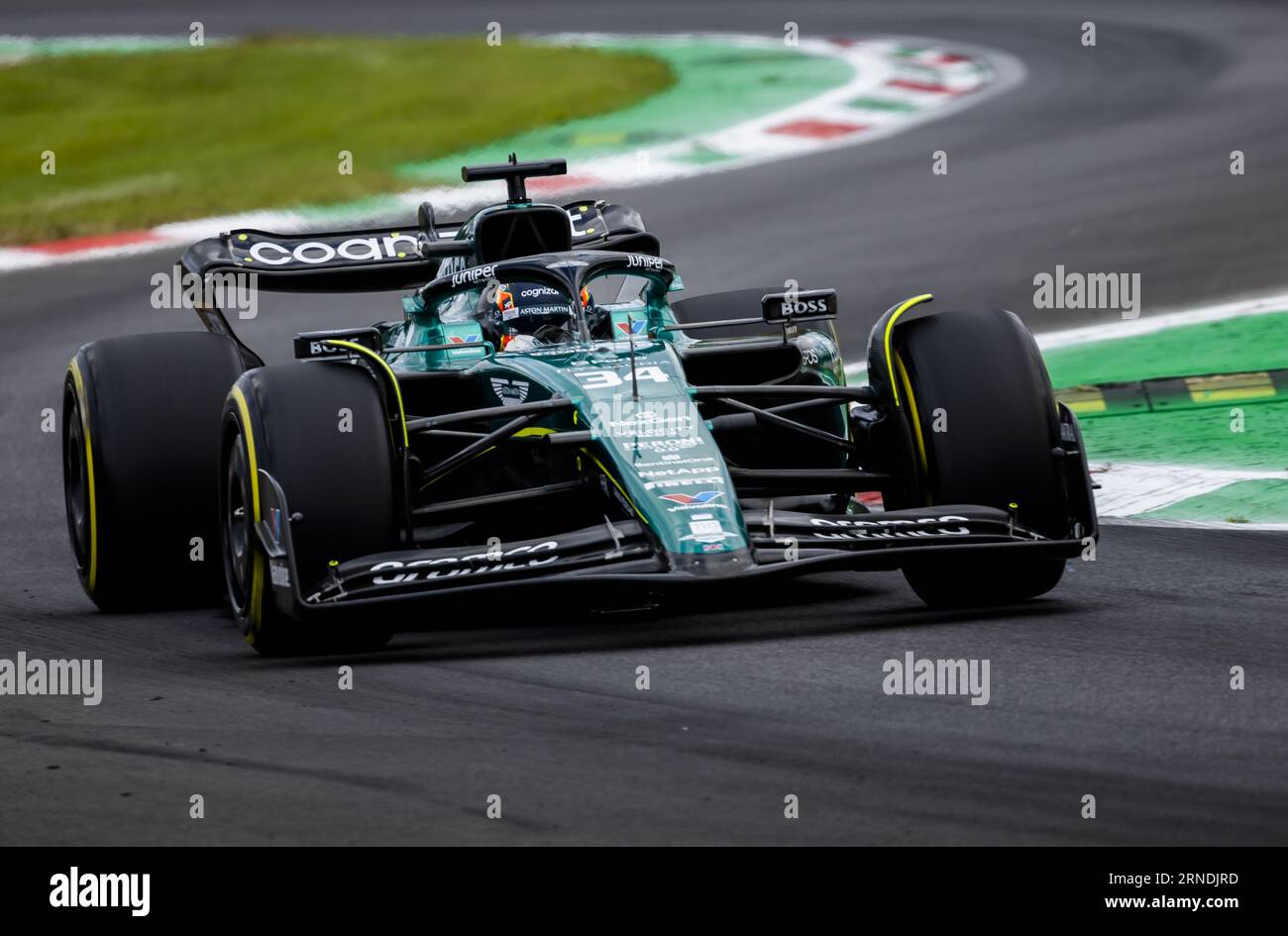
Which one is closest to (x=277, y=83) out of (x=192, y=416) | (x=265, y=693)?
(x=192, y=416)

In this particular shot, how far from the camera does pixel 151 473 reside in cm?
870

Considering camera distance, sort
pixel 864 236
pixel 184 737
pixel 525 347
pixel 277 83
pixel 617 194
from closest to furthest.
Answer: pixel 184 737, pixel 525 347, pixel 864 236, pixel 617 194, pixel 277 83

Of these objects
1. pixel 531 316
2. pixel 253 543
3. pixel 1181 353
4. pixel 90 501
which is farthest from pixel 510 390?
pixel 1181 353

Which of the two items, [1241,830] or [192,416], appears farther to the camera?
[192,416]

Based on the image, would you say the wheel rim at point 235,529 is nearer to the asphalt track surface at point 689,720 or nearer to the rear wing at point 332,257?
the asphalt track surface at point 689,720

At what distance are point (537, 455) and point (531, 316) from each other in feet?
2.58

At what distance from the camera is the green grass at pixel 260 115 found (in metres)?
19.6

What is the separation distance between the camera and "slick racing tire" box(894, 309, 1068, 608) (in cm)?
783

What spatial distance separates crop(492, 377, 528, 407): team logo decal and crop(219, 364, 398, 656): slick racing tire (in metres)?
0.79

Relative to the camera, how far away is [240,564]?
7930mm

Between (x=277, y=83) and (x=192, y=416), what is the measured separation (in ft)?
57.3

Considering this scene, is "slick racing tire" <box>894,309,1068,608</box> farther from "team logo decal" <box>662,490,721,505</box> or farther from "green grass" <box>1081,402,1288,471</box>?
"green grass" <box>1081,402,1288,471</box>

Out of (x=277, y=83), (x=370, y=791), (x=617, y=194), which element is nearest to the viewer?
(x=370, y=791)

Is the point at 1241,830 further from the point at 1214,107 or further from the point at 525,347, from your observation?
the point at 1214,107
